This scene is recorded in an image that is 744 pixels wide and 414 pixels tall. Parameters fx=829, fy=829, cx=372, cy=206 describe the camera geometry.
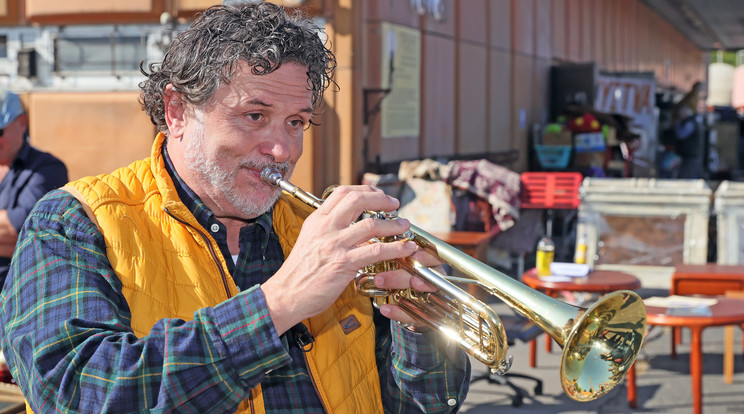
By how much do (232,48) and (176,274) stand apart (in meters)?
0.51

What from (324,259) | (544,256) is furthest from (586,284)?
(324,259)

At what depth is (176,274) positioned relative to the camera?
1770 millimetres

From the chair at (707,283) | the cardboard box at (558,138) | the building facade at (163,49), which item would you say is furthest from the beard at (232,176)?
the cardboard box at (558,138)

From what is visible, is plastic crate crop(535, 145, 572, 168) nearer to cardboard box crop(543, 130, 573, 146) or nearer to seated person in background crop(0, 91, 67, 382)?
cardboard box crop(543, 130, 573, 146)

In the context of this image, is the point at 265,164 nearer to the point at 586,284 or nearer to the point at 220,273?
the point at 220,273

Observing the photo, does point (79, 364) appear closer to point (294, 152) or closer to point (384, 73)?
point (294, 152)

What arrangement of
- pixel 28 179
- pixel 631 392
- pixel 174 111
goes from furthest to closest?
pixel 631 392
pixel 28 179
pixel 174 111

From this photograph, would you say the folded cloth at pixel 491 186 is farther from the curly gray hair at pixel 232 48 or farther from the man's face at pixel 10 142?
the curly gray hair at pixel 232 48

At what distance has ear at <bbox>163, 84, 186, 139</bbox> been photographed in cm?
195

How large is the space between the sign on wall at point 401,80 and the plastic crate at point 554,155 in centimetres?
298

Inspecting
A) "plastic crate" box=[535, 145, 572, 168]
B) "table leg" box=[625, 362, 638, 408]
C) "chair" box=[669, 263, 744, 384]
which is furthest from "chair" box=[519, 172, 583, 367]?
"table leg" box=[625, 362, 638, 408]

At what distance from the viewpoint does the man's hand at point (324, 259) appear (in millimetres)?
1538

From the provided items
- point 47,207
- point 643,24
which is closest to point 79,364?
point 47,207

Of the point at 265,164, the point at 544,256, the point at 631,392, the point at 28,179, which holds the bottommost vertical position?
the point at 631,392
